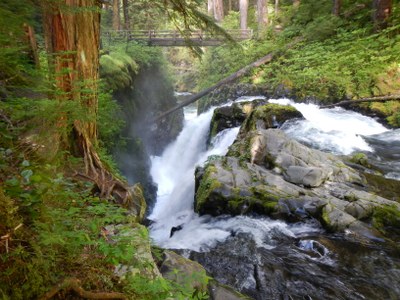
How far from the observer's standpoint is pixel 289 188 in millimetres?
7383

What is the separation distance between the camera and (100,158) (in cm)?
551

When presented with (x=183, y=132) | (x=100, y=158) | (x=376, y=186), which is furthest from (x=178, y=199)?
(x=183, y=132)

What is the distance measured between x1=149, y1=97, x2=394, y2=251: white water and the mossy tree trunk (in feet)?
7.45

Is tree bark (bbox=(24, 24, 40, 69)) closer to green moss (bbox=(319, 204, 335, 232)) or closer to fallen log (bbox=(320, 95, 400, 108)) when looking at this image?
green moss (bbox=(319, 204, 335, 232))

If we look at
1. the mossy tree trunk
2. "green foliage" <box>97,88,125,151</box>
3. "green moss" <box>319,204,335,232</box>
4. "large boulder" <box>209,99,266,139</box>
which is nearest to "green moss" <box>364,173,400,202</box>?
"green moss" <box>319,204,335,232</box>

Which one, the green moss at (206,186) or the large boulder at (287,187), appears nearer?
the large boulder at (287,187)

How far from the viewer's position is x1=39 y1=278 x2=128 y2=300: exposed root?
6.34 ft

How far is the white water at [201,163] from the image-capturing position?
21.6 feet

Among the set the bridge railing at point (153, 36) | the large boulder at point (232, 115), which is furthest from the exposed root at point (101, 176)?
the bridge railing at point (153, 36)

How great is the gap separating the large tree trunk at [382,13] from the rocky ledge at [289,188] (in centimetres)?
941

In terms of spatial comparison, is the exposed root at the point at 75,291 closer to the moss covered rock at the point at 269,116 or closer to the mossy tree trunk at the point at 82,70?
the mossy tree trunk at the point at 82,70

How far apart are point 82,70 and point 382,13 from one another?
1507 cm

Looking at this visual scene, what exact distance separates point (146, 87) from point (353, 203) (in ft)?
34.4

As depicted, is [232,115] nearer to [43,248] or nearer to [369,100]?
[369,100]
